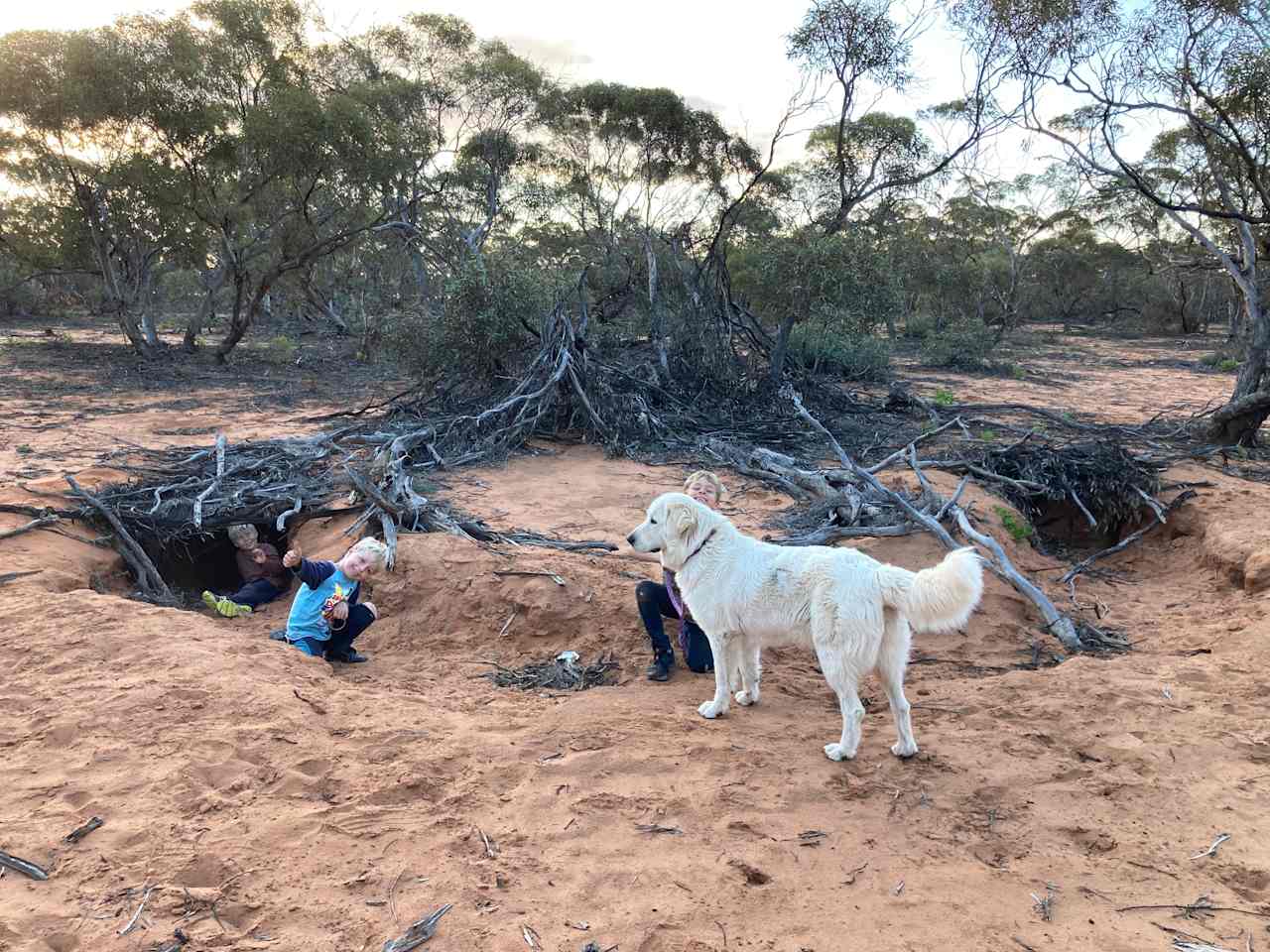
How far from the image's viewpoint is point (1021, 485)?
307 inches

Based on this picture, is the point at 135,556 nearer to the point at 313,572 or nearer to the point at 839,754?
the point at 313,572

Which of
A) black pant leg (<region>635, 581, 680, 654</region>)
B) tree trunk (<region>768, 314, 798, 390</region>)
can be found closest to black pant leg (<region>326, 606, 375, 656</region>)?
black pant leg (<region>635, 581, 680, 654</region>)

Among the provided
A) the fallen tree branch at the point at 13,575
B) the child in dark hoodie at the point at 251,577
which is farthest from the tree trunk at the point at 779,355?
the fallen tree branch at the point at 13,575

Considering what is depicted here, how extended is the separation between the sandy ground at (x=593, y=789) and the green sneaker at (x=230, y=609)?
0.15 m

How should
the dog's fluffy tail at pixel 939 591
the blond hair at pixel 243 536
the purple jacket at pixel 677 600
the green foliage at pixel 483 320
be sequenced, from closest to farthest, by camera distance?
the dog's fluffy tail at pixel 939 591 < the purple jacket at pixel 677 600 < the blond hair at pixel 243 536 < the green foliage at pixel 483 320

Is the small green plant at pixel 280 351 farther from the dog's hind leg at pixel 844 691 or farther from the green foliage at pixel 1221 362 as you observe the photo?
the green foliage at pixel 1221 362

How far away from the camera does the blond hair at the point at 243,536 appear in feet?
21.4

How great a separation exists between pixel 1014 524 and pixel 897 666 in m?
4.25

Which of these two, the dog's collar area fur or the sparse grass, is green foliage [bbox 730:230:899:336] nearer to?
the dog's collar area fur

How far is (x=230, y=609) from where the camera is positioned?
574 centimetres

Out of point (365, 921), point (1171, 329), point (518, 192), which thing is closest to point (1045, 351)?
point (1171, 329)

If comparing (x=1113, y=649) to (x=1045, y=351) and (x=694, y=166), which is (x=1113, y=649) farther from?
(x=1045, y=351)

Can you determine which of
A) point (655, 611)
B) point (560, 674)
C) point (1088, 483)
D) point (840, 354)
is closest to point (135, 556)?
point (560, 674)

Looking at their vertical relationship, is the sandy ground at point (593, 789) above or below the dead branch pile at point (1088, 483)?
below
